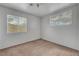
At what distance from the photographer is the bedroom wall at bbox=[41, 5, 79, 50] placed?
1607 millimetres

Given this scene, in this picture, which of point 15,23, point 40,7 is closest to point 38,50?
point 15,23

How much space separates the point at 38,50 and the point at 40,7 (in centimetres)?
85

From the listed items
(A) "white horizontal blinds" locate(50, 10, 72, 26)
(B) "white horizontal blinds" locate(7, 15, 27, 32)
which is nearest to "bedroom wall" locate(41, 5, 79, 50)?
(A) "white horizontal blinds" locate(50, 10, 72, 26)

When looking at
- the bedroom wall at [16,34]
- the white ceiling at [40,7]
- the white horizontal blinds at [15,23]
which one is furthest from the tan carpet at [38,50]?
the white ceiling at [40,7]

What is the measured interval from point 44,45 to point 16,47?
0.57 metres

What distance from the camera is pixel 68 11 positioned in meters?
1.60

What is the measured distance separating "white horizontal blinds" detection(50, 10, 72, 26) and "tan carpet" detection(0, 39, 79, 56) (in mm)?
456

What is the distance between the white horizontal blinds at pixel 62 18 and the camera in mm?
1595

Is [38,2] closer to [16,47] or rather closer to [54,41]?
[54,41]

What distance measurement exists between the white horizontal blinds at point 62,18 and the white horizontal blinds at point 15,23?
24.0 inches

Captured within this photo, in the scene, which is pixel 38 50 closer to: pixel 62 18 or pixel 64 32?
pixel 64 32

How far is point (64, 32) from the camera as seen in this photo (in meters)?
1.67

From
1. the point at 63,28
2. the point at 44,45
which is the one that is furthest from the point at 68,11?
the point at 44,45

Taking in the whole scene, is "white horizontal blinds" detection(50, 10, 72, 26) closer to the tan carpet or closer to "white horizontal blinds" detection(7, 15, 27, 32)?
the tan carpet
